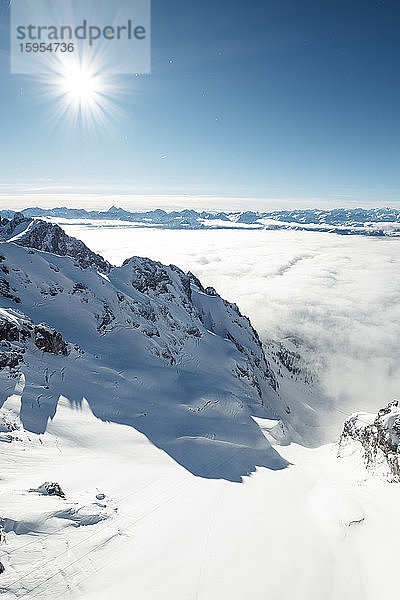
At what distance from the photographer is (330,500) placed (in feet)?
73.4

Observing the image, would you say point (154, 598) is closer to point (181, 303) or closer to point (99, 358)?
point (99, 358)

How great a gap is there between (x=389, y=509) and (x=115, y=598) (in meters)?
20.0

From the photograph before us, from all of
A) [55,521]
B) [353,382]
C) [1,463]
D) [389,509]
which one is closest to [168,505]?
[55,521]

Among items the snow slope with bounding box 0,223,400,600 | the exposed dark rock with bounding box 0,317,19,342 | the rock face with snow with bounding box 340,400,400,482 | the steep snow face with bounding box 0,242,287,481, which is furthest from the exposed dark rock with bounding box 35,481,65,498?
the rock face with snow with bounding box 340,400,400,482

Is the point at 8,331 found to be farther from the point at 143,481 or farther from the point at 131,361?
the point at 143,481

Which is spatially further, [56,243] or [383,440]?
[56,243]

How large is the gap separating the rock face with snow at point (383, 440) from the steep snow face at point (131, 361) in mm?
10877

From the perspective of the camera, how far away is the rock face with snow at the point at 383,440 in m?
31.6

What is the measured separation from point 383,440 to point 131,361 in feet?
117

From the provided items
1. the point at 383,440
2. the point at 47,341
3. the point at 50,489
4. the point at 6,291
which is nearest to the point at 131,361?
the point at 47,341

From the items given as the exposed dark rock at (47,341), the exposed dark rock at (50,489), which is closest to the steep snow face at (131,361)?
the exposed dark rock at (47,341)

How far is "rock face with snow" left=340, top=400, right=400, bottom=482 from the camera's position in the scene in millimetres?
31583

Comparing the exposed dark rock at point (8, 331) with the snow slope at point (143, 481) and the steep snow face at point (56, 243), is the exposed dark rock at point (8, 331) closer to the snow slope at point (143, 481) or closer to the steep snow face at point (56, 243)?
the snow slope at point (143, 481)

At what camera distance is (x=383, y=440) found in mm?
35969
